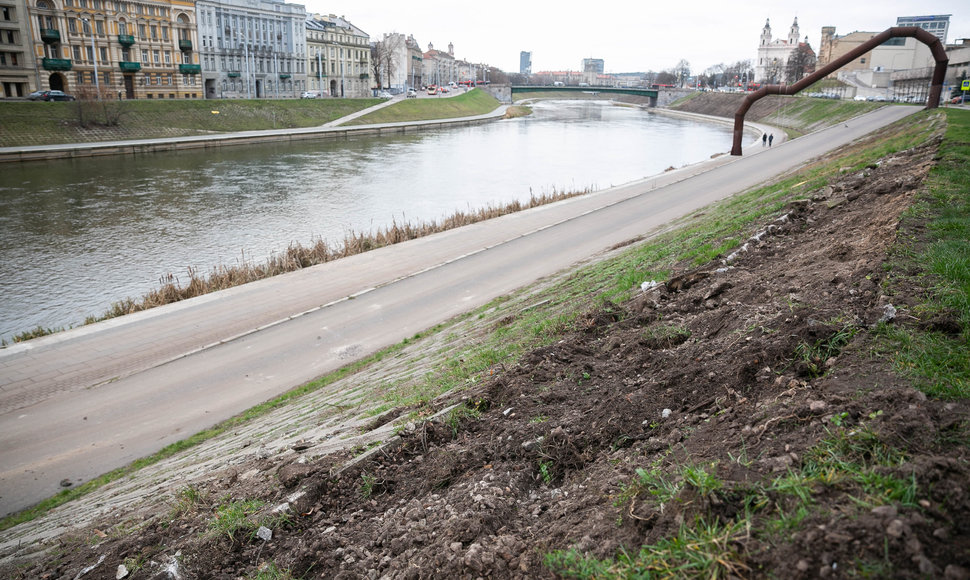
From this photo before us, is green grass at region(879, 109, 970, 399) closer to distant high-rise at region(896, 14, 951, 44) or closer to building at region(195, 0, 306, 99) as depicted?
building at region(195, 0, 306, 99)

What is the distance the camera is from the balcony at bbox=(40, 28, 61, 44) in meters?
60.6

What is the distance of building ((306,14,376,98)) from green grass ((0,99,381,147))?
2178cm

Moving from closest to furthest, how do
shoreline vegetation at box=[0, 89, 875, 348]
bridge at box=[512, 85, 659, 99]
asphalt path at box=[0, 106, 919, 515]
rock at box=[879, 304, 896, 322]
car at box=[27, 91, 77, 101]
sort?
rock at box=[879, 304, 896, 322] < asphalt path at box=[0, 106, 919, 515] < shoreline vegetation at box=[0, 89, 875, 348] < car at box=[27, 91, 77, 101] < bridge at box=[512, 85, 659, 99]

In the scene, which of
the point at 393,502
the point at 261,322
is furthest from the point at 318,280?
the point at 393,502

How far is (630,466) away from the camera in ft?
15.1

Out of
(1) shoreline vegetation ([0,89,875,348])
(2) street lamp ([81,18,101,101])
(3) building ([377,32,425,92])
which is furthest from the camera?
(3) building ([377,32,425,92])

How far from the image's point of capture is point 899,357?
4.66 metres

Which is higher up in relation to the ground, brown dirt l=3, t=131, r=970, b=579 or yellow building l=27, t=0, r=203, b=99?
yellow building l=27, t=0, r=203, b=99

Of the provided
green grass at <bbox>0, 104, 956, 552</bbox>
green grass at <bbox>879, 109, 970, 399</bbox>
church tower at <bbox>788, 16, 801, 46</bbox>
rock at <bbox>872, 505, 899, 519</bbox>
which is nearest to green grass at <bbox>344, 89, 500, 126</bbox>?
green grass at <bbox>0, 104, 956, 552</bbox>

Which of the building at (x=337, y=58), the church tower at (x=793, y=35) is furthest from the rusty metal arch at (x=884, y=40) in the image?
the church tower at (x=793, y=35)

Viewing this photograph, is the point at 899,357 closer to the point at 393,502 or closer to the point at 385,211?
the point at 393,502

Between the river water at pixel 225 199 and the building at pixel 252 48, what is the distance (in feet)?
95.1

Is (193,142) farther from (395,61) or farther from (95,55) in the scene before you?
(395,61)

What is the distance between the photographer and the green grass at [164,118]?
48781 mm
